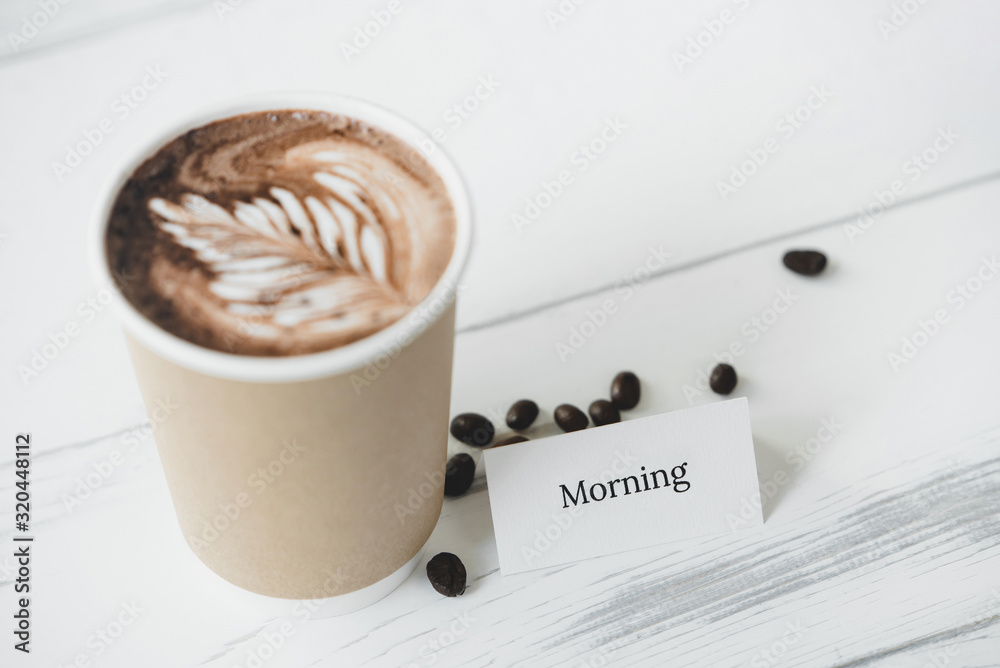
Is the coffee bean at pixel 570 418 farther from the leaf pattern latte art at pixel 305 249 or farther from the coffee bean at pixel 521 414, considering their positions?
the leaf pattern latte art at pixel 305 249

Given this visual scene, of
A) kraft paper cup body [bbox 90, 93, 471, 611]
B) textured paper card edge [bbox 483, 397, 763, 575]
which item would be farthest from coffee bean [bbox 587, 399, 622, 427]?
kraft paper cup body [bbox 90, 93, 471, 611]

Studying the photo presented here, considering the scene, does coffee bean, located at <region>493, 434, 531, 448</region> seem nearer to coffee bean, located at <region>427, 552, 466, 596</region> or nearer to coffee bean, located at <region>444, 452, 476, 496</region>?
coffee bean, located at <region>444, 452, 476, 496</region>

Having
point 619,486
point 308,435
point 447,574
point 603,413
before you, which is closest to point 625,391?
point 603,413

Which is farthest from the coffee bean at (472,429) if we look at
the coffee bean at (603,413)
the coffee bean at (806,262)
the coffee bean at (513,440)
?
the coffee bean at (806,262)

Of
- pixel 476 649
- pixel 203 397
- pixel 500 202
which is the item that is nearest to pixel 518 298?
pixel 500 202

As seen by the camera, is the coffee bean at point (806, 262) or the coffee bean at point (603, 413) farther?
the coffee bean at point (806, 262)

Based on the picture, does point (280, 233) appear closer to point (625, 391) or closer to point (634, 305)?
point (625, 391)
